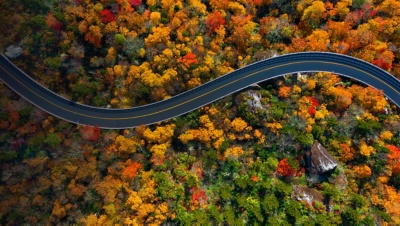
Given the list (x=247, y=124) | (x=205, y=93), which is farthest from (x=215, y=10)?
(x=247, y=124)

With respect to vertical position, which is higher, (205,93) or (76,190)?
(205,93)

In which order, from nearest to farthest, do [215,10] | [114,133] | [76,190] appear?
[76,190], [114,133], [215,10]

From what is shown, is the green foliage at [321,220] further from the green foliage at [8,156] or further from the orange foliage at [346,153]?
the green foliage at [8,156]

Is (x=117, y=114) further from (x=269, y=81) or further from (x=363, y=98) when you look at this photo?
(x=363, y=98)

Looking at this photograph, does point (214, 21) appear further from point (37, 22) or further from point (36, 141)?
point (36, 141)

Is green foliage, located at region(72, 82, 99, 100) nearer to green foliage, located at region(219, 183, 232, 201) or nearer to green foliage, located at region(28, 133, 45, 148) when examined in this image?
green foliage, located at region(28, 133, 45, 148)

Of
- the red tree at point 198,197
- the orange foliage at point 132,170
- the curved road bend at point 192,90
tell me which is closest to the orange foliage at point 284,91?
the curved road bend at point 192,90
